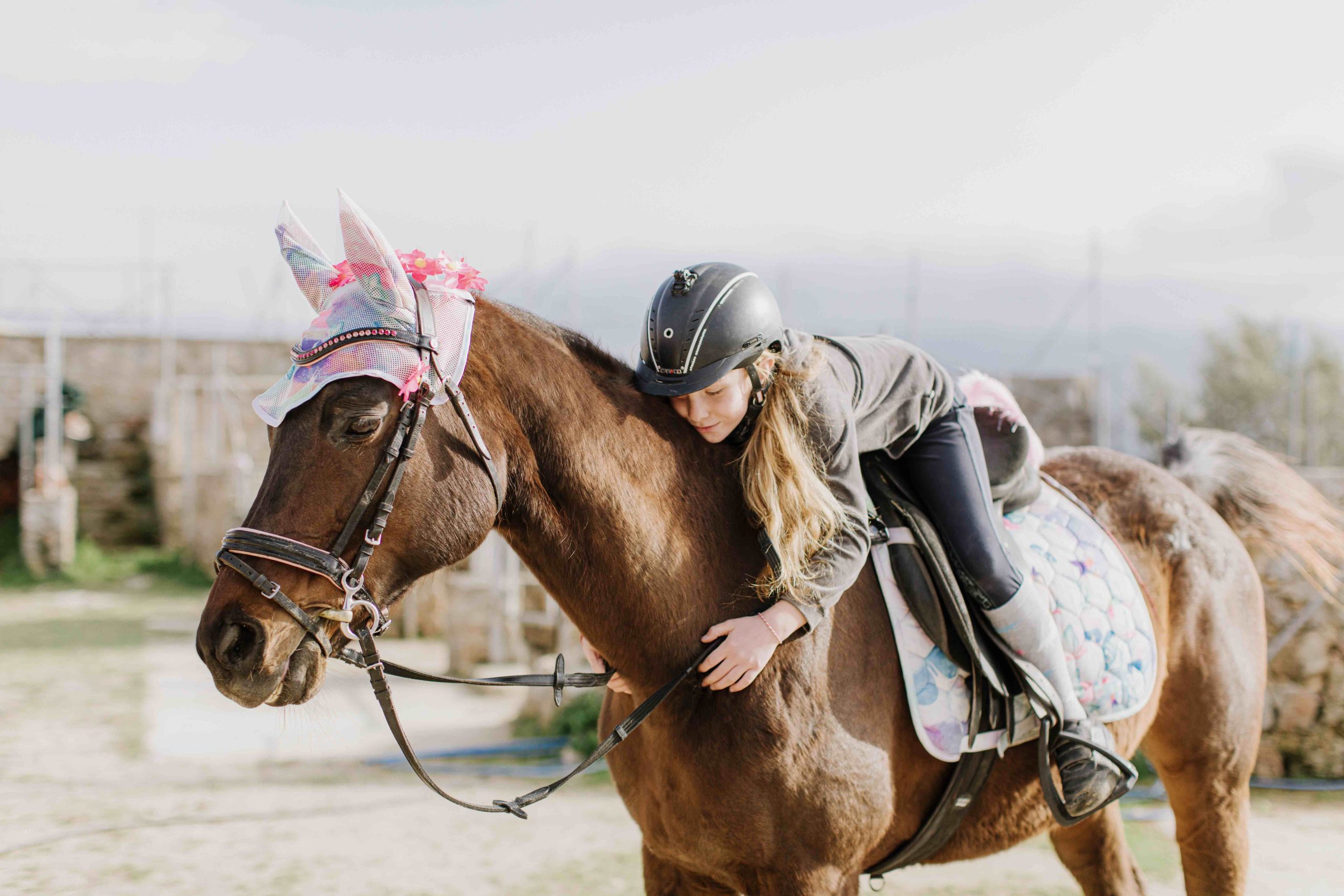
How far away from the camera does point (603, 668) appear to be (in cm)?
255

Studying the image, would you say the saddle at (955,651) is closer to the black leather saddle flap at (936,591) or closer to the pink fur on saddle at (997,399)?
the black leather saddle flap at (936,591)

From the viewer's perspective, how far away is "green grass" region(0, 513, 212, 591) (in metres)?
14.8

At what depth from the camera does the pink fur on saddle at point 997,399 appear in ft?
10.1

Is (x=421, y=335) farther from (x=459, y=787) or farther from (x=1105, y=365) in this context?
(x=1105, y=365)

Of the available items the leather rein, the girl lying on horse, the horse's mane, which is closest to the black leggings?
the girl lying on horse

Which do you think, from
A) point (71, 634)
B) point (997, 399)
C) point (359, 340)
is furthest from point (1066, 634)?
point (71, 634)

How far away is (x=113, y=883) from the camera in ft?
15.8

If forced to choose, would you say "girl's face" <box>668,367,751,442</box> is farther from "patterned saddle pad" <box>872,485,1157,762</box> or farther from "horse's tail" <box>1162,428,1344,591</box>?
"horse's tail" <box>1162,428,1344,591</box>

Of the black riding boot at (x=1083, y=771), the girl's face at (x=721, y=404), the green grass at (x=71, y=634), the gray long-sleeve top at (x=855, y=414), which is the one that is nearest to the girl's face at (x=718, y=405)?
the girl's face at (x=721, y=404)

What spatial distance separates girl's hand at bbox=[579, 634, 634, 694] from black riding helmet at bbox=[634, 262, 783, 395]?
2.27ft

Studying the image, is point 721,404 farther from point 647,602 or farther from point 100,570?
point 100,570

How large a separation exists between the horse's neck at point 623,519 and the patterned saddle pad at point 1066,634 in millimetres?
554

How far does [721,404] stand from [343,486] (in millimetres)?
884

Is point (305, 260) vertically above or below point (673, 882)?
above
